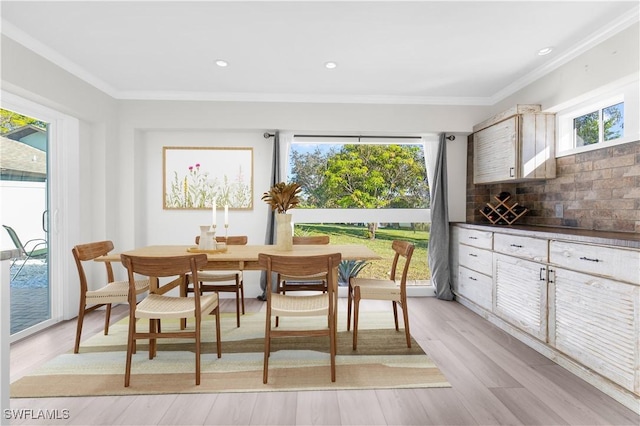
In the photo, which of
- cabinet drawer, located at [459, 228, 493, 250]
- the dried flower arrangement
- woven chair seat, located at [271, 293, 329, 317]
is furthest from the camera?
cabinet drawer, located at [459, 228, 493, 250]

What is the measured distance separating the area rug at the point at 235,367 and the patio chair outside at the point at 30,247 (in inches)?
41.7

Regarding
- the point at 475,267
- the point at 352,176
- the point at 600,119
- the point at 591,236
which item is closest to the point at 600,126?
the point at 600,119

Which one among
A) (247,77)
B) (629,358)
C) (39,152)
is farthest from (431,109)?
(39,152)

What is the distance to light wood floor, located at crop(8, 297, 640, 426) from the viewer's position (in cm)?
173

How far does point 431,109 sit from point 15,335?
4909mm

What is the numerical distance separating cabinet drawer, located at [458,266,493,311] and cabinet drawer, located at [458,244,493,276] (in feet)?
0.20

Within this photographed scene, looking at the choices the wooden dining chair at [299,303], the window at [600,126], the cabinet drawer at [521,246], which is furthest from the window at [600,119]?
the wooden dining chair at [299,303]

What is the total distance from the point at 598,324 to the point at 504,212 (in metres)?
1.76

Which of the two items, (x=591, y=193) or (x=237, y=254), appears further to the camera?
(x=591, y=193)

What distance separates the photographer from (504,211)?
11.8ft

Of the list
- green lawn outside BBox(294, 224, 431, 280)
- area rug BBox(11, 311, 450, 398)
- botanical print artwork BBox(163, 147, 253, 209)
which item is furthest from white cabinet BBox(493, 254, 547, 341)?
botanical print artwork BBox(163, 147, 253, 209)

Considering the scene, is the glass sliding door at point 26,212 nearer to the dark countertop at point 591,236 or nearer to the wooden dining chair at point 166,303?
the wooden dining chair at point 166,303

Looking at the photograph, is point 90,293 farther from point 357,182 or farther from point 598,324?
point 598,324

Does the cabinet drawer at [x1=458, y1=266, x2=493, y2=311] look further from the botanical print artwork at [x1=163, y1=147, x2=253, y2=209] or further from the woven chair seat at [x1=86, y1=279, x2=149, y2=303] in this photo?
the woven chair seat at [x1=86, y1=279, x2=149, y2=303]
